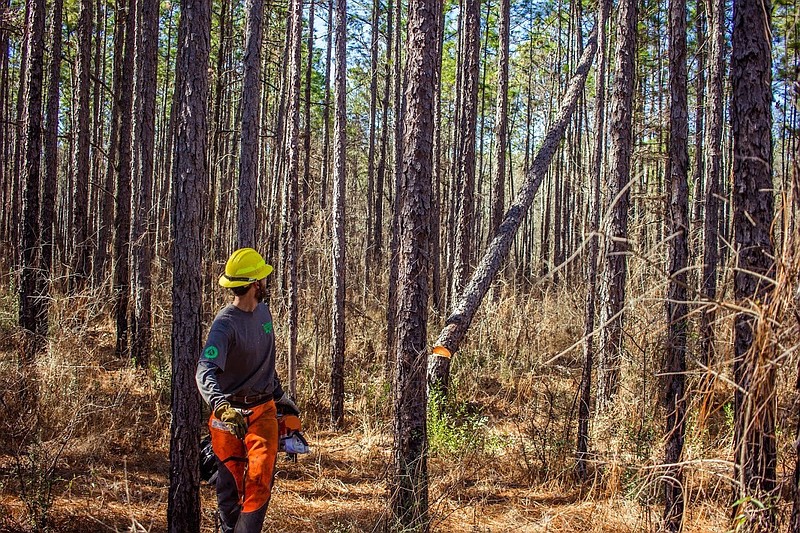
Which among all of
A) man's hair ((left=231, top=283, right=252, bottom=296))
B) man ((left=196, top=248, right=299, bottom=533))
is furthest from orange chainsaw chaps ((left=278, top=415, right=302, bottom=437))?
man's hair ((left=231, top=283, right=252, bottom=296))

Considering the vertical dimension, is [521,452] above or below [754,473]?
below

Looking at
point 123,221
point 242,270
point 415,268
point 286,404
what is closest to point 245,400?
point 286,404

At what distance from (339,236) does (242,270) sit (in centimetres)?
442

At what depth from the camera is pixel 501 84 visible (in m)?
10.4

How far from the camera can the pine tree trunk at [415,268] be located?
16.1ft

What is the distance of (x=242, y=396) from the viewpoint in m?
4.43

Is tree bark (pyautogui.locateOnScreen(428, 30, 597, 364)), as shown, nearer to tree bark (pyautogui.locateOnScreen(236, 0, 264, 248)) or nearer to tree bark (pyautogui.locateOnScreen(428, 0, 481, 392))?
tree bark (pyautogui.locateOnScreen(428, 0, 481, 392))

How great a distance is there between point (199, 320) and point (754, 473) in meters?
3.71

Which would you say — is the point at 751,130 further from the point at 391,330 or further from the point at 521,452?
the point at 391,330

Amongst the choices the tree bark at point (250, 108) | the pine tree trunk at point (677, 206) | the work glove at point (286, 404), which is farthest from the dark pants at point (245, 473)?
the tree bark at point (250, 108)

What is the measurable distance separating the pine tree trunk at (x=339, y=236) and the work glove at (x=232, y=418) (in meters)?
4.82

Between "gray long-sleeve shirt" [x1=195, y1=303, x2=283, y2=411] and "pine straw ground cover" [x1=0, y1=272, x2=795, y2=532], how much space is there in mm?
1187

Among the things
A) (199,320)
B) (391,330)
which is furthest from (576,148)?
(199,320)

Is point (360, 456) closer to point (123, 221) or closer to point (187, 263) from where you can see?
point (187, 263)
